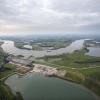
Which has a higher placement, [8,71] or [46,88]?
[8,71]

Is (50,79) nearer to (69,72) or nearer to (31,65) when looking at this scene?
(69,72)

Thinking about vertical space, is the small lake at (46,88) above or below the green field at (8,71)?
below

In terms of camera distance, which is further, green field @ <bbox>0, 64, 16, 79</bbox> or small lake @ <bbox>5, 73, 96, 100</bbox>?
green field @ <bbox>0, 64, 16, 79</bbox>

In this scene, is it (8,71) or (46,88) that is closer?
(46,88)

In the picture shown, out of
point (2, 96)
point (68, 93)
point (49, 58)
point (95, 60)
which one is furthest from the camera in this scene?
point (49, 58)

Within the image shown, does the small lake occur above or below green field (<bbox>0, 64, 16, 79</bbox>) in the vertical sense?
below

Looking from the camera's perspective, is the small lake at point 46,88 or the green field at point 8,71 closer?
the small lake at point 46,88

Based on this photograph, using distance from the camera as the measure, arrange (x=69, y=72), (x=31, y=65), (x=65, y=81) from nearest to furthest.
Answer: (x=65, y=81) → (x=69, y=72) → (x=31, y=65)

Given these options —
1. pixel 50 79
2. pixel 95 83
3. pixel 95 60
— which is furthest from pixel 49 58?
pixel 95 83
